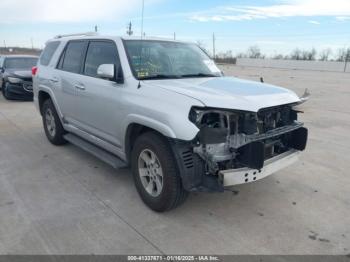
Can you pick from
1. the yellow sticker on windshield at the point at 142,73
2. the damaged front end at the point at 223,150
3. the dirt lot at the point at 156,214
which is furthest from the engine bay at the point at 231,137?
the yellow sticker on windshield at the point at 142,73

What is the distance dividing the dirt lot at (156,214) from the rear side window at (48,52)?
185cm

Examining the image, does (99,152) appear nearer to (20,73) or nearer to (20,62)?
(20,73)

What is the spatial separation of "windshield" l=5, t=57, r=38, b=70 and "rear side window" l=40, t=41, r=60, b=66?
7.07m

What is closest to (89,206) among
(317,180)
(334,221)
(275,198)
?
(275,198)

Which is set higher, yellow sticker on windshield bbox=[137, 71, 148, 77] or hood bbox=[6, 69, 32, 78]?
yellow sticker on windshield bbox=[137, 71, 148, 77]

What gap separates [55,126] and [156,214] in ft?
10.7

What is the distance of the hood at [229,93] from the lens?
10.9 ft

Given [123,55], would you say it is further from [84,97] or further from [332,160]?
[332,160]

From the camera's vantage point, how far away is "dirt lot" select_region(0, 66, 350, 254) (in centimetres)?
322

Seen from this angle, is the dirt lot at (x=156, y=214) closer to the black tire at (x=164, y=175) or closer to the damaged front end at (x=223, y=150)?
the black tire at (x=164, y=175)

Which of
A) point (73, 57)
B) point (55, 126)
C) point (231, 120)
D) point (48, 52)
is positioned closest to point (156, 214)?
point (231, 120)

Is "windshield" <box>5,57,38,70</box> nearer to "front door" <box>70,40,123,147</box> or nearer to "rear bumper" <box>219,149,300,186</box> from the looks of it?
"front door" <box>70,40,123,147</box>

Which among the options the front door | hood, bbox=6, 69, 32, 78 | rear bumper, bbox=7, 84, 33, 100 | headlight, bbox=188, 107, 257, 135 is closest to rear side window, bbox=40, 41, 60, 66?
the front door

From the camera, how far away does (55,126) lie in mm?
6172
